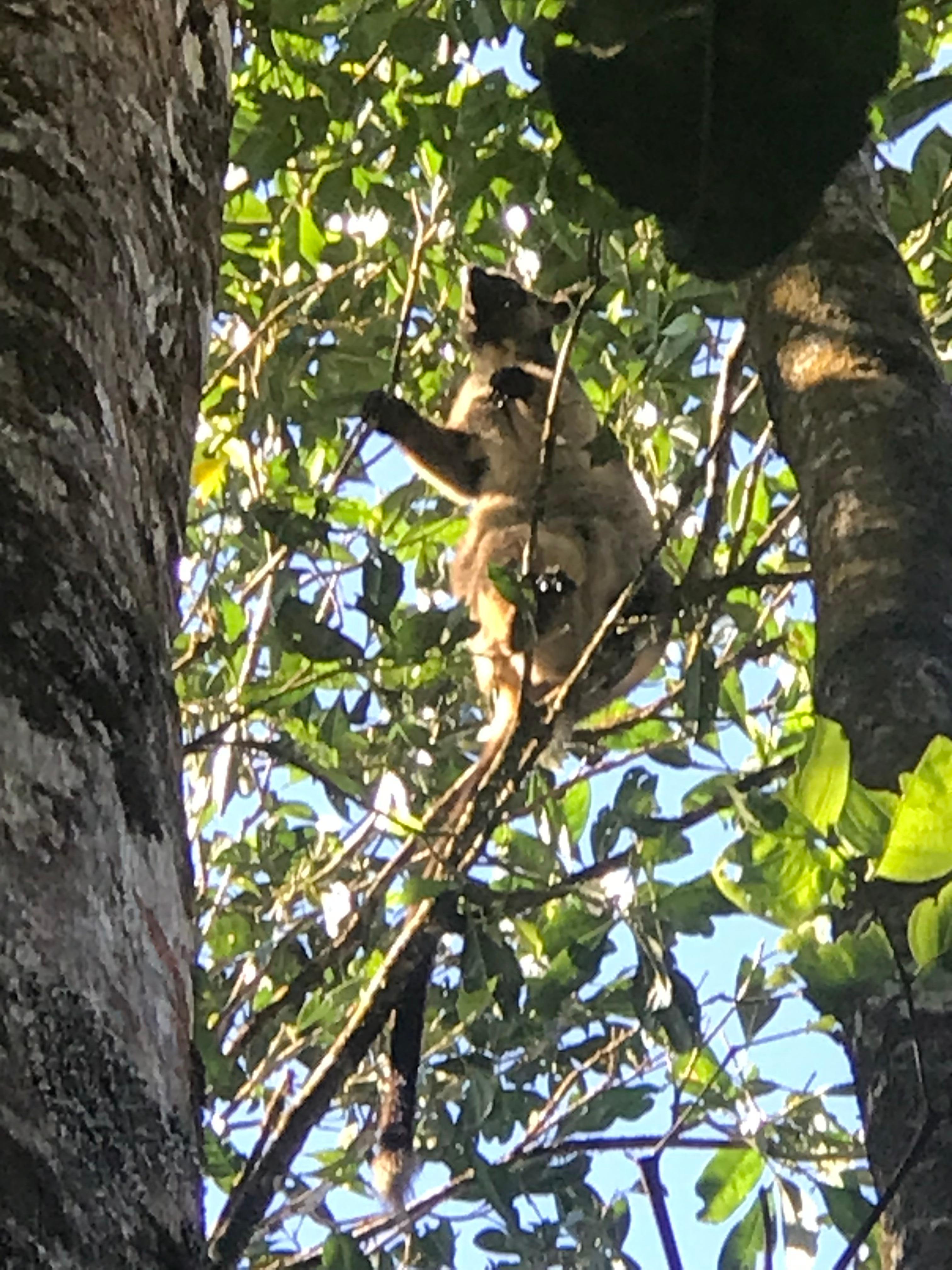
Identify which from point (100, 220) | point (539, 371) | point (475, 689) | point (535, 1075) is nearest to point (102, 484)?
point (100, 220)

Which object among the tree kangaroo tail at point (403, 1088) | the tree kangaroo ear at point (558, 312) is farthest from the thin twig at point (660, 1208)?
the tree kangaroo ear at point (558, 312)

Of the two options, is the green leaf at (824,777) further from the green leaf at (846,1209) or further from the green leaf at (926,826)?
the green leaf at (846,1209)

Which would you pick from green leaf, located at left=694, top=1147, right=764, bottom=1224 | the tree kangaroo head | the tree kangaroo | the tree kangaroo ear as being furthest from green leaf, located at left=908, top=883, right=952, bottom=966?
the tree kangaroo head

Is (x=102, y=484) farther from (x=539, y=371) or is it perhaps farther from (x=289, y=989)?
(x=539, y=371)

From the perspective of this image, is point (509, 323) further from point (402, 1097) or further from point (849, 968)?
point (849, 968)

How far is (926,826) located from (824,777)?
86 millimetres

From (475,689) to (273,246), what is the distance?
1.04 m

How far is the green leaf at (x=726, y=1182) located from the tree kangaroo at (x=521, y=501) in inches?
33.7

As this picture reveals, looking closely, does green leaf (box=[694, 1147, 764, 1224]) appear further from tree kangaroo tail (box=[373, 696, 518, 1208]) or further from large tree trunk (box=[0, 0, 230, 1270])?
large tree trunk (box=[0, 0, 230, 1270])

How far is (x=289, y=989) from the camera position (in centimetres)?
180

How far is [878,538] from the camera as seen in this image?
1178mm

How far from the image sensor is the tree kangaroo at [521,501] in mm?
2773

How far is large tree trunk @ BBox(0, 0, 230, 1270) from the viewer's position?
0.42 m

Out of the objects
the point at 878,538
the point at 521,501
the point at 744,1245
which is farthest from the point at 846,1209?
the point at 521,501
